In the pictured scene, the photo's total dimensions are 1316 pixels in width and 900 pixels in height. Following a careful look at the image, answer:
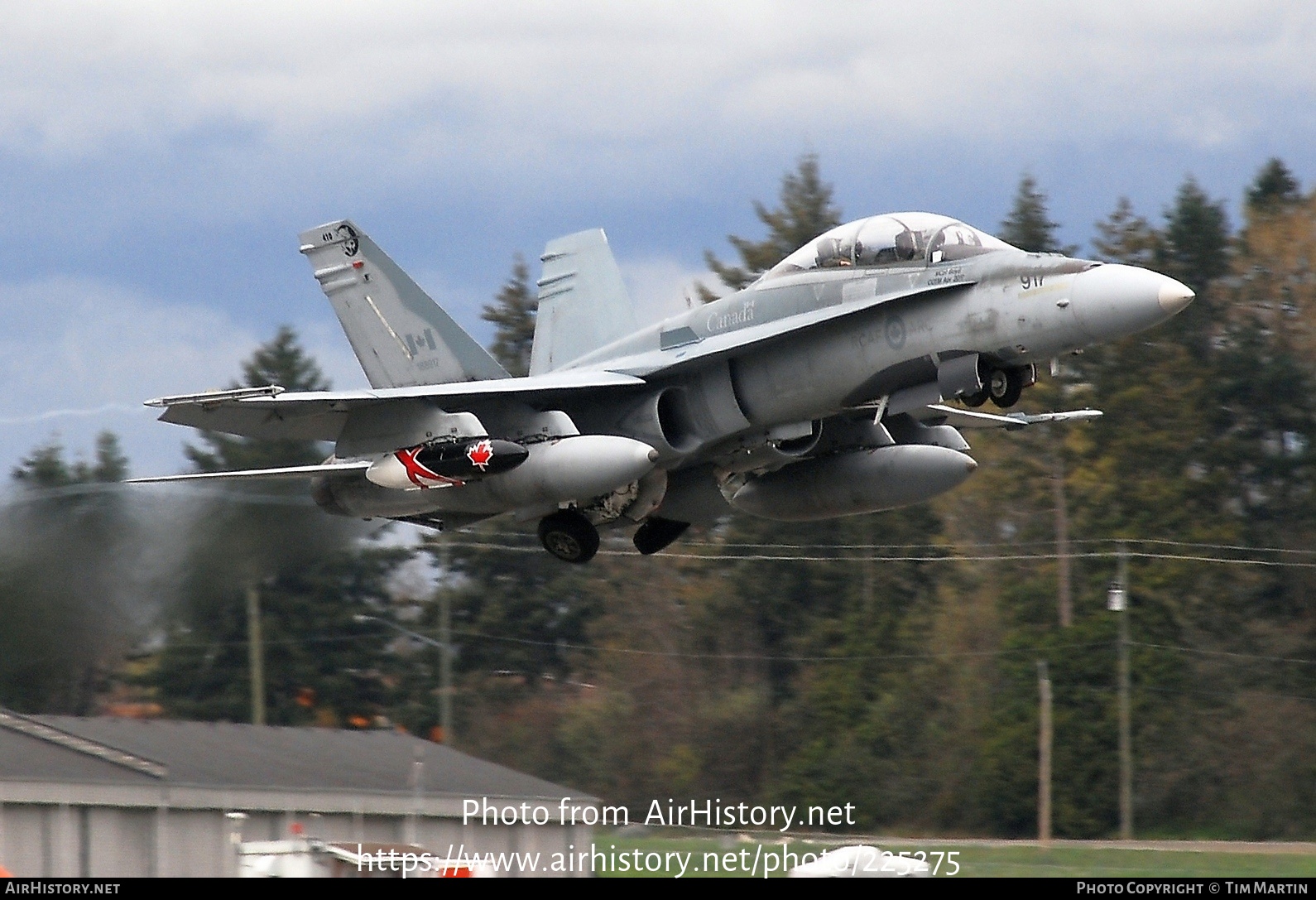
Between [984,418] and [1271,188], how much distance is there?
97.7 ft

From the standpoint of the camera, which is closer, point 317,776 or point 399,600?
point 317,776

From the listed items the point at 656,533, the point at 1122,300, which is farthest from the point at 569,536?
the point at 1122,300

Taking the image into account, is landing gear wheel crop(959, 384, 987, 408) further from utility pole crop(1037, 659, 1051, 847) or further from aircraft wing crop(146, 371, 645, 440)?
utility pole crop(1037, 659, 1051, 847)

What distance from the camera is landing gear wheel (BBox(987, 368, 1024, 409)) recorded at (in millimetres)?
14477

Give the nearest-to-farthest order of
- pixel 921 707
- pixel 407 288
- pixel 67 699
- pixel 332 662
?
pixel 407 288 → pixel 67 699 → pixel 332 662 → pixel 921 707

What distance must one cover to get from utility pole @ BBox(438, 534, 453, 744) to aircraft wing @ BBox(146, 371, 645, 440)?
14.4 meters

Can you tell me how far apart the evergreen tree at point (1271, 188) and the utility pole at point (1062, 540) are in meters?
10.3

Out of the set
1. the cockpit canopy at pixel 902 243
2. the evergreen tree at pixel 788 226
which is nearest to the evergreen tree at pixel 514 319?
the evergreen tree at pixel 788 226

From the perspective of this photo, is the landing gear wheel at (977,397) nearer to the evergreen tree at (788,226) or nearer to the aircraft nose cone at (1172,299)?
the aircraft nose cone at (1172,299)

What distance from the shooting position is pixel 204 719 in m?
27.7

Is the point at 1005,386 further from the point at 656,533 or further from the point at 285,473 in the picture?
the point at 285,473

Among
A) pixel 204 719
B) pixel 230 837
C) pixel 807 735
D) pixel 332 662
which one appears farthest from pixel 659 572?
pixel 230 837

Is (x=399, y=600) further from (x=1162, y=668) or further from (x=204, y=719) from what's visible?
(x=1162, y=668)

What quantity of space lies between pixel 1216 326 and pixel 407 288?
88.1 feet
